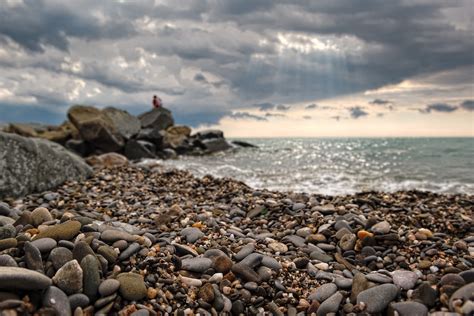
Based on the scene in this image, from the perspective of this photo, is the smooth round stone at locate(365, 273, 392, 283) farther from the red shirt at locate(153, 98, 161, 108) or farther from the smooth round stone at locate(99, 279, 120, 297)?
the red shirt at locate(153, 98, 161, 108)

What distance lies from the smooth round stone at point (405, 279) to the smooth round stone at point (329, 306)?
27.3 inches

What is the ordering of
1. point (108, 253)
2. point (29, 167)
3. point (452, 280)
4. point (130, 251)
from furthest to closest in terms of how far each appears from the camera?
point (29, 167) < point (130, 251) < point (108, 253) < point (452, 280)

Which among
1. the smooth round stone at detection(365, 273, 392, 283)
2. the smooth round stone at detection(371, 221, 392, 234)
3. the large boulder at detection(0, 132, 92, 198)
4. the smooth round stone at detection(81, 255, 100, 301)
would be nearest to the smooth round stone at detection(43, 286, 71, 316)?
the smooth round stone at detection(81, 255, 100, 301)

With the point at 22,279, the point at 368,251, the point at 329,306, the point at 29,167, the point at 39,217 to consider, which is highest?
the point at 29,167

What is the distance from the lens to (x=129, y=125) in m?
23.8

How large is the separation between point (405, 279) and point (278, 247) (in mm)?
1657

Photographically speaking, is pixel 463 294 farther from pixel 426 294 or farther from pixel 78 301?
pixel 78 301

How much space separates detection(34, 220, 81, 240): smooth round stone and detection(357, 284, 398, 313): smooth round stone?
3147mm

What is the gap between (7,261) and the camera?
3383 mm

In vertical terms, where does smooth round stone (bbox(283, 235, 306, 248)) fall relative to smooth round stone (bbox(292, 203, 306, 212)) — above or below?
below

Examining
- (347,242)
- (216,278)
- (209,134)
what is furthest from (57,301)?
(209,134)

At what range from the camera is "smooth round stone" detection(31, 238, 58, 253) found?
369cm

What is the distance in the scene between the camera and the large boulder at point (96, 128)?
2028 cm

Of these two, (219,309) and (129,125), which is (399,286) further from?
(129,125)
